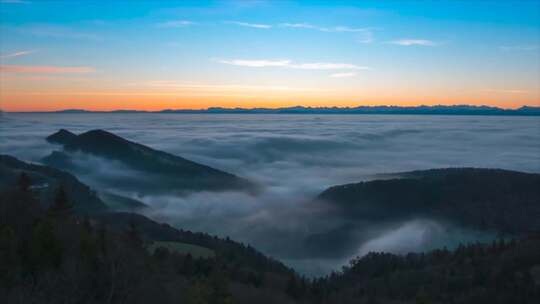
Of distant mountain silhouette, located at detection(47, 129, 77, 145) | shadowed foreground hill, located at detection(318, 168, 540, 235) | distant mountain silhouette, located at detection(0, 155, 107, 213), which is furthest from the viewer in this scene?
distant mountain silhouette, located at detection(47, 129, 77, 145)

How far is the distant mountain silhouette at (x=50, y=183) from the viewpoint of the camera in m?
75.9

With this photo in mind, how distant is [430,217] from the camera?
91.7m

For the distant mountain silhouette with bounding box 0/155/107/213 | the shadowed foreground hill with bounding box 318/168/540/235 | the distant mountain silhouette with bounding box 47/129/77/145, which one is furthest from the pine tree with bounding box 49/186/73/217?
the distant mountain silhouette with bounding box 47/129/77/145

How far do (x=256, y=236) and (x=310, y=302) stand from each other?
51567 mm

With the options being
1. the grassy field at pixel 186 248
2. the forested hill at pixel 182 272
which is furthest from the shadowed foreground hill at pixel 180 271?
the grassy field at pixel 186 248

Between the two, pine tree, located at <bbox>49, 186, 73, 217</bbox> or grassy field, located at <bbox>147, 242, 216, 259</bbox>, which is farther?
grassy field, located at <bbox>147, 242, 216, 259</bbox>

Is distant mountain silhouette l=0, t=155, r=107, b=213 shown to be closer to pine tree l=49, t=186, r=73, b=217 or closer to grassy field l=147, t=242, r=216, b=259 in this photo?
grassy field l=147, t=242, r=216, b=259

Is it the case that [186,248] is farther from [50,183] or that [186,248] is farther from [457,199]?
[457,199]

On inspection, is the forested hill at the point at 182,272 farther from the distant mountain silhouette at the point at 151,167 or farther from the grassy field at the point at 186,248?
the distant mountain silhouette at the point at 151,167

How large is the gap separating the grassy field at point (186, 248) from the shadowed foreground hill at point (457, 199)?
1749 inches

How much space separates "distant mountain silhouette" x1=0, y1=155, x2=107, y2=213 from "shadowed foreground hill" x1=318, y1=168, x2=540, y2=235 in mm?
44325

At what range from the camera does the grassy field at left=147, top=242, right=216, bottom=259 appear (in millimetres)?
51656

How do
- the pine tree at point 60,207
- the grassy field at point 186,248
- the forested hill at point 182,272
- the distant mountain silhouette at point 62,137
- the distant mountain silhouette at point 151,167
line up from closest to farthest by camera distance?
the forested hill at point 182,272, the pine tree at point 60,207, the grassy field at point 186,248, the distant mountain silhouette at point 151,167, the distant mountain silhouette at point 62,137

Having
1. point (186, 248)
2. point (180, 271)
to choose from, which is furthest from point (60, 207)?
point (186, 248)
